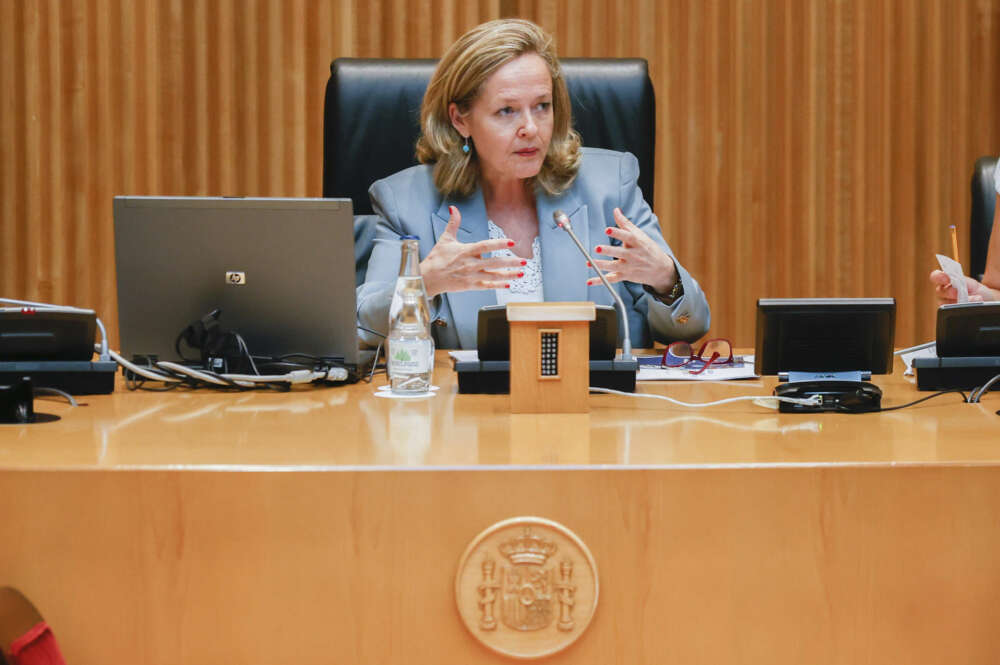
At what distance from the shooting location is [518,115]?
208 cm

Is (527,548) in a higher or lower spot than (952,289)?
lower

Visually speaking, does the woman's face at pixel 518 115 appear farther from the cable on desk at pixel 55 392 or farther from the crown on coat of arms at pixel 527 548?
the crown on coat of arms at pixel 527 548

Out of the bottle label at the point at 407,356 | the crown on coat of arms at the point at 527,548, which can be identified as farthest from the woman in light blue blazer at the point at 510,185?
the crown on coat of arms at the point at 527,548

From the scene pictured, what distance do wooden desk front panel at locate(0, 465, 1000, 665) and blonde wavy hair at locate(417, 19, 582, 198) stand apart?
133 cm

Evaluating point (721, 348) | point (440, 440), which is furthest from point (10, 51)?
point (440, 440)

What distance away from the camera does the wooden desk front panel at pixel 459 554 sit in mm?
884

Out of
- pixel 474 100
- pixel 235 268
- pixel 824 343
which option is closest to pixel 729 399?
pixel 824 343

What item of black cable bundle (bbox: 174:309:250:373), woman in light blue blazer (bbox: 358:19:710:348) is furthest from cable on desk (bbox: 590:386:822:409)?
woman in light blue blazer (bbox: 358:19:710:348)

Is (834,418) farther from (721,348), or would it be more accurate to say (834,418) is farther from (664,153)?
(664,153)

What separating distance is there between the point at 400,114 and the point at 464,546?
56.7 inches

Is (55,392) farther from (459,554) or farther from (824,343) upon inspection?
(824,343)

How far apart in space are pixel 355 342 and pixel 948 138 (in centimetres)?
247

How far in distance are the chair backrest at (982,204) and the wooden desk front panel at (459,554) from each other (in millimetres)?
1455

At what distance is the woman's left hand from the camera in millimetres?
1726
